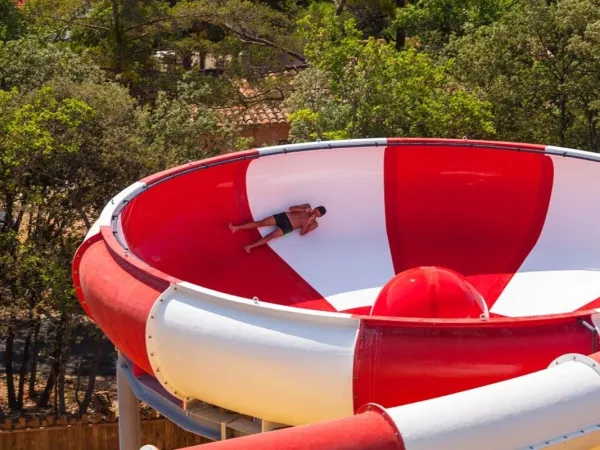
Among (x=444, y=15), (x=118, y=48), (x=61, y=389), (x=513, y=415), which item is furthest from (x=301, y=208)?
(x=444, y=15)

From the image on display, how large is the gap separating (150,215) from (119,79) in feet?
42.2

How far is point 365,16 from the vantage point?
26.6 metres

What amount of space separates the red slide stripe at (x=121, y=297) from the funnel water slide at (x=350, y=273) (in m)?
0.01

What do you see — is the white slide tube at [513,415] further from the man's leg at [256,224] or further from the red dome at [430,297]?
the man's leg at [256,224]

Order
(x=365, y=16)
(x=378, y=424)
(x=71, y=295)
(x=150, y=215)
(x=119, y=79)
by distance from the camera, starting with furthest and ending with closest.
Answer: (x=365, y=16), (x=119, y=79), (x=71, y=295), (x=150, y=215), (x=378, y=424)

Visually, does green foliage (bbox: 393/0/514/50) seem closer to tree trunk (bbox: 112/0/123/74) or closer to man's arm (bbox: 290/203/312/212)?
tree trunk (bbox: 112/0/123/74)

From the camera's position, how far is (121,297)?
5441mm

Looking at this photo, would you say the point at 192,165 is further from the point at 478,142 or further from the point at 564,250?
the point at 564,250

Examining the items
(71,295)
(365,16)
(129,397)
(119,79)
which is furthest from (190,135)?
(365,16)

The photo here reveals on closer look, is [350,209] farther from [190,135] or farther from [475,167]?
[190,135]

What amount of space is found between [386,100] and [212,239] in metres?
6.42

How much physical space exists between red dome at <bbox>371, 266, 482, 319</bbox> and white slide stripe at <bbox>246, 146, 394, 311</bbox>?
1.70m

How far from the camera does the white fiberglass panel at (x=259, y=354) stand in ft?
15.6

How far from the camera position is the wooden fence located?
1035cm
